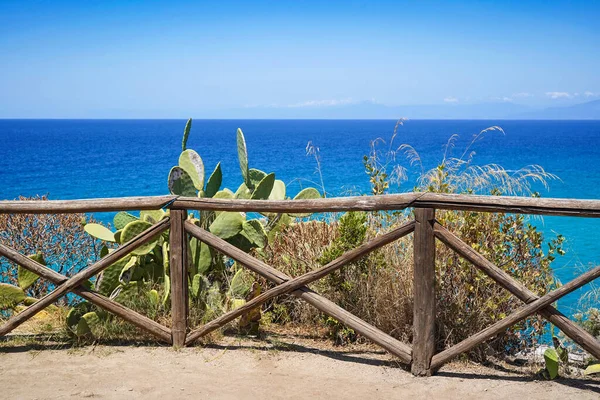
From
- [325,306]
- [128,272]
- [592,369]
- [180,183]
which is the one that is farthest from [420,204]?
[128,272]

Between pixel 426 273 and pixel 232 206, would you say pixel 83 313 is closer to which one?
pixel 232 206

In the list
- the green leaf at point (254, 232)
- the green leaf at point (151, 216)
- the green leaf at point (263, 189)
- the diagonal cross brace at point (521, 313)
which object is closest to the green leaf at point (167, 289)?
the green leaf at point (151, 216)

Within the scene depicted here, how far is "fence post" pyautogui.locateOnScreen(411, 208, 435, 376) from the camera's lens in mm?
4359

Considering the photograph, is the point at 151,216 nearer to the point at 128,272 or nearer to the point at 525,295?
the point at 128,272

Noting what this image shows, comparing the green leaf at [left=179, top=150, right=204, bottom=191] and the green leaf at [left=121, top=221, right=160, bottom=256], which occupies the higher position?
the green leaf at [left=179, top=150, right=204, bottom=191]

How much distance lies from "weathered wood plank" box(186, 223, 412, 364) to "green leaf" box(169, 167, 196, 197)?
78 cm

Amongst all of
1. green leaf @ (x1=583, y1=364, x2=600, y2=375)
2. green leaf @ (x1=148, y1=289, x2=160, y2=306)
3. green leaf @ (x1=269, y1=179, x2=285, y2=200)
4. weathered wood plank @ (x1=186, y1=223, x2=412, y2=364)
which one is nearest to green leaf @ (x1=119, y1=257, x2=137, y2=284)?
green leaf @ (x1=148, y1=289, x2=160, y2=306)

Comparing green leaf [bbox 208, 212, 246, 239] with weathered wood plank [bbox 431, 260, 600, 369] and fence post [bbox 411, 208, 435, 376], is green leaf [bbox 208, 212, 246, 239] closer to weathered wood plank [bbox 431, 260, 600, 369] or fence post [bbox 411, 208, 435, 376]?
fence post [bbox 411, 208, 435, 376]

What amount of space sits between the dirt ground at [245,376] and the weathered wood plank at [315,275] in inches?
8.9

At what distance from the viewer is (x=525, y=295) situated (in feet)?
13.9

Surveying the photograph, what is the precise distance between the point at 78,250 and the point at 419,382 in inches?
213

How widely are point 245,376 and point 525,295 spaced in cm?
207

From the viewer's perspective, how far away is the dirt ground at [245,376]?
166 inches

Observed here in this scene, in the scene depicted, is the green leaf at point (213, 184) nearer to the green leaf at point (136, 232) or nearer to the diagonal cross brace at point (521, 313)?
the green leaf at point (136, 232)
